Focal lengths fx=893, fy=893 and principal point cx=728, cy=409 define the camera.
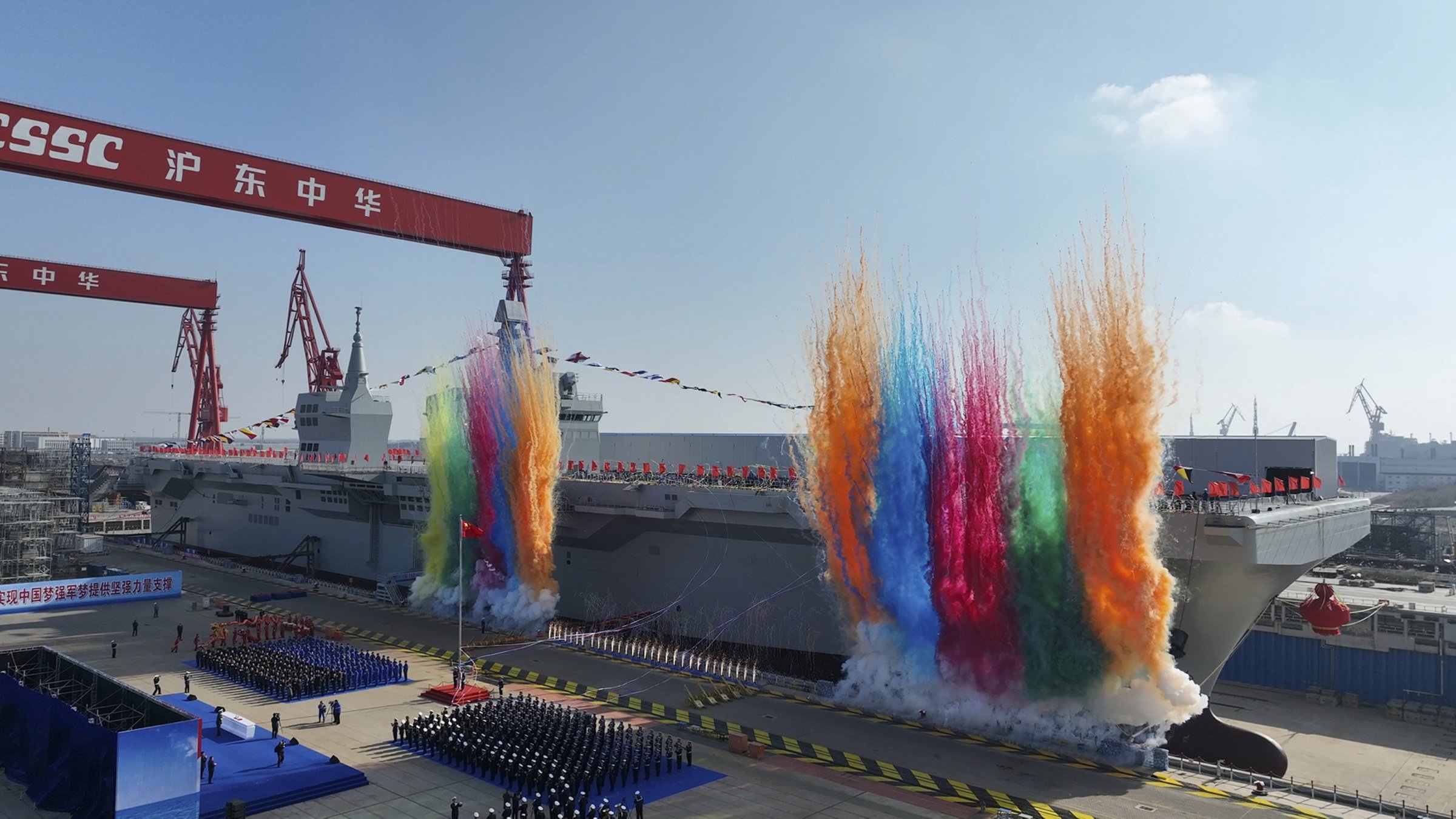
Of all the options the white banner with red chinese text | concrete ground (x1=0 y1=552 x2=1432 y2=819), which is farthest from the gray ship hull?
the white banner with red chinese text

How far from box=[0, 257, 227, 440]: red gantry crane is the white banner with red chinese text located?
2385cm

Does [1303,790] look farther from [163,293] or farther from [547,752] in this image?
[163,293]

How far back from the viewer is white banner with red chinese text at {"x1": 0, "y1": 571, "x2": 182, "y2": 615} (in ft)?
109

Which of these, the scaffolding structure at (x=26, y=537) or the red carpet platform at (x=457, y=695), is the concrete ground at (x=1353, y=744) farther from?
the scaffolding structure at (x=26, y=537)

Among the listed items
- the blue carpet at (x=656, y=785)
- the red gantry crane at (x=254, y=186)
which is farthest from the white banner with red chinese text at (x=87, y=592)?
the blue carpet at (x=656, y=785)

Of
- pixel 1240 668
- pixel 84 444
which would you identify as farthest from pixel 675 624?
pixel 84 444

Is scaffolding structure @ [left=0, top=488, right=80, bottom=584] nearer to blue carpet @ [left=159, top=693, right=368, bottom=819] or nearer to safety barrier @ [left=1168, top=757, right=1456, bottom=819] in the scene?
blue carpet @ [left=159, top=693, right=368, bottom=819]

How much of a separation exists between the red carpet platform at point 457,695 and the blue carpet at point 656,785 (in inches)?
155

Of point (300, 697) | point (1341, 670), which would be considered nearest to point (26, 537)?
point (300, 697)

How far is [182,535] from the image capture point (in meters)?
52.0

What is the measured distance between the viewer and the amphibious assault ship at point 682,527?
19.5 metres

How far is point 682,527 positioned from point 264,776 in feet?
45.1

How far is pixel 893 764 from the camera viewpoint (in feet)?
55.8

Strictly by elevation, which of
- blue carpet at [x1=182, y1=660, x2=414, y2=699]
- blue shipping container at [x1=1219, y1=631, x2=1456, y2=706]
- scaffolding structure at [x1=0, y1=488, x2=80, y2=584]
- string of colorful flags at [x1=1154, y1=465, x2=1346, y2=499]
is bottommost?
blue shipping container at [x1=1219, y1=631, x2=1456, y2=706]
